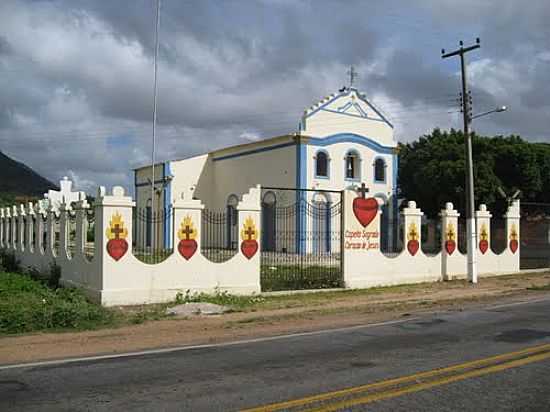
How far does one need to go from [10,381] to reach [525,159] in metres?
37.7

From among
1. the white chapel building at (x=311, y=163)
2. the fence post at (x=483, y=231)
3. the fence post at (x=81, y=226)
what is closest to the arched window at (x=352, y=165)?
the white chapel building at (x=311, y=163)

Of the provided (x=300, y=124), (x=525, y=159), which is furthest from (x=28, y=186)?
(x=525, y=159)

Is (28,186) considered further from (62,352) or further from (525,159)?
(62,352)

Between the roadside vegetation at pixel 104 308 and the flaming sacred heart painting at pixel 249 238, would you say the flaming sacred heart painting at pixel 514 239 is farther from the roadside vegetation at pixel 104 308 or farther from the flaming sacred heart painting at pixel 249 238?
the flaming sacred heart painting at pixel 249 238

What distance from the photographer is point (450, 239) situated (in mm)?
22578

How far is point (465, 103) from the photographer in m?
22.3

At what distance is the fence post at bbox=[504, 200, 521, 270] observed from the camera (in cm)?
2562

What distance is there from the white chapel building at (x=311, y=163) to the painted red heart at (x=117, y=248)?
21.4 m

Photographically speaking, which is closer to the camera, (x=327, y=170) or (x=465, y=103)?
(x=465, y=103)

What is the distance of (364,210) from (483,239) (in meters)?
6.88

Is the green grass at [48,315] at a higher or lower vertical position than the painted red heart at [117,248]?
lower

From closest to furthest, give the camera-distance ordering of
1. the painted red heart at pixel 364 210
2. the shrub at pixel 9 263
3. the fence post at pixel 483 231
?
1. the painted red heart at pixel 364 210
2. the fence post at pixel 483 231
3. the shrub at pixel 9 263

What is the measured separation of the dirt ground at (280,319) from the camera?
10.3 metres

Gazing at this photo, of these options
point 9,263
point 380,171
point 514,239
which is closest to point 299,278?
point 514,239
